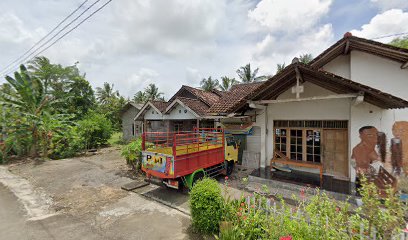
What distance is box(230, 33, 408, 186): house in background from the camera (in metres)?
5.95

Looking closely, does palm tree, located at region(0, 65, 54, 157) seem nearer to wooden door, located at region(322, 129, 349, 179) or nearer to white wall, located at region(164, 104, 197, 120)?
white wall, located at region(164, 104, 197, 120)

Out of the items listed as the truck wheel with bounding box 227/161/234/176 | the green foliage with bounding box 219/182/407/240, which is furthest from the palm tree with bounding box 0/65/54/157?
the green foliage with bounding box 219/182/407/240

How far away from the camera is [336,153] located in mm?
7230

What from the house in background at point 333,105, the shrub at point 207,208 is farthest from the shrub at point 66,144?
the shrub at point 207,208

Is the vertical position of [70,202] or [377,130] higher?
[377,130]

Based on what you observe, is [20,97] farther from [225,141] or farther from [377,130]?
[377,130]

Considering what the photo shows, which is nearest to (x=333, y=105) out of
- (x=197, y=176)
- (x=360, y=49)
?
(x=360, y=49)

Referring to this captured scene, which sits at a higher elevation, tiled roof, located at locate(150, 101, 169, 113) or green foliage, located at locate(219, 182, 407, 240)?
A: tiled roof, located at locate(150, 101, 169, 113)

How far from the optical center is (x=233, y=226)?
12.2ft

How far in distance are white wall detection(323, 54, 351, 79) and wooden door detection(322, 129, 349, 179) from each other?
89.1 inches

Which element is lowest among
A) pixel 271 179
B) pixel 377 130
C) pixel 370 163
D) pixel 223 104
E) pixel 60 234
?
pixel 60 234

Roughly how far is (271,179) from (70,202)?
23.8ft

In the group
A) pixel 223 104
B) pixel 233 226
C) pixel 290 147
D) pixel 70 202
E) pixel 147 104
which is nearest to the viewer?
pixel 233 226

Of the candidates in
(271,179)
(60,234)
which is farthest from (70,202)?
(271,179)
